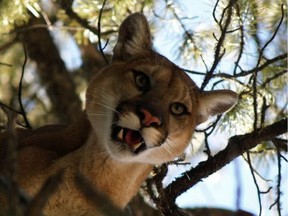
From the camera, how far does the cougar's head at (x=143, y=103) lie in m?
3.38

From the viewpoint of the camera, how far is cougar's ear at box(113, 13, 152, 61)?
399 centimetres

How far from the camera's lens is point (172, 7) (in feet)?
14.9

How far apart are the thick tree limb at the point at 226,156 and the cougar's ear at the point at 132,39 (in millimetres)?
810

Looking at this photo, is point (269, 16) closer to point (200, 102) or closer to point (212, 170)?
point (200, 102)

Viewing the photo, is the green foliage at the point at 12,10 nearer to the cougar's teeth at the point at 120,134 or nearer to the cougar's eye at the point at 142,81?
the cougar's eye at the point at 142,81

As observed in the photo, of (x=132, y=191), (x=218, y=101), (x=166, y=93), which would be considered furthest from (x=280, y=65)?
(x=132, y=191)

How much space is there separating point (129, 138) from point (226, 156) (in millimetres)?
483

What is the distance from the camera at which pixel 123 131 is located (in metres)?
3.43

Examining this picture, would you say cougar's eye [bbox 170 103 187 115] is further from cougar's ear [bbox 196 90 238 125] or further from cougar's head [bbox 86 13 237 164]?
cougar's ear [bbox 196 90 238 125]

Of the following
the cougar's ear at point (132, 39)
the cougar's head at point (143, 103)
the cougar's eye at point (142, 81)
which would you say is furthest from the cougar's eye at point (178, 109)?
the cougar's ear at point (132, 39)

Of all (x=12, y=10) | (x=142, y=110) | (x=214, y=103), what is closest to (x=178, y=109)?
(x=214, y=103)

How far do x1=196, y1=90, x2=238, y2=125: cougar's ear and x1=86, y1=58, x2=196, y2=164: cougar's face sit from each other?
12 centimetres

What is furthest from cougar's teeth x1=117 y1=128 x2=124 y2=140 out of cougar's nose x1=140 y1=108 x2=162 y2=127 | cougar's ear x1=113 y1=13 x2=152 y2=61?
cougar's ear x1=113 y1=13 x2=152 y2=61

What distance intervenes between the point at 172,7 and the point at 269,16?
0.64m
